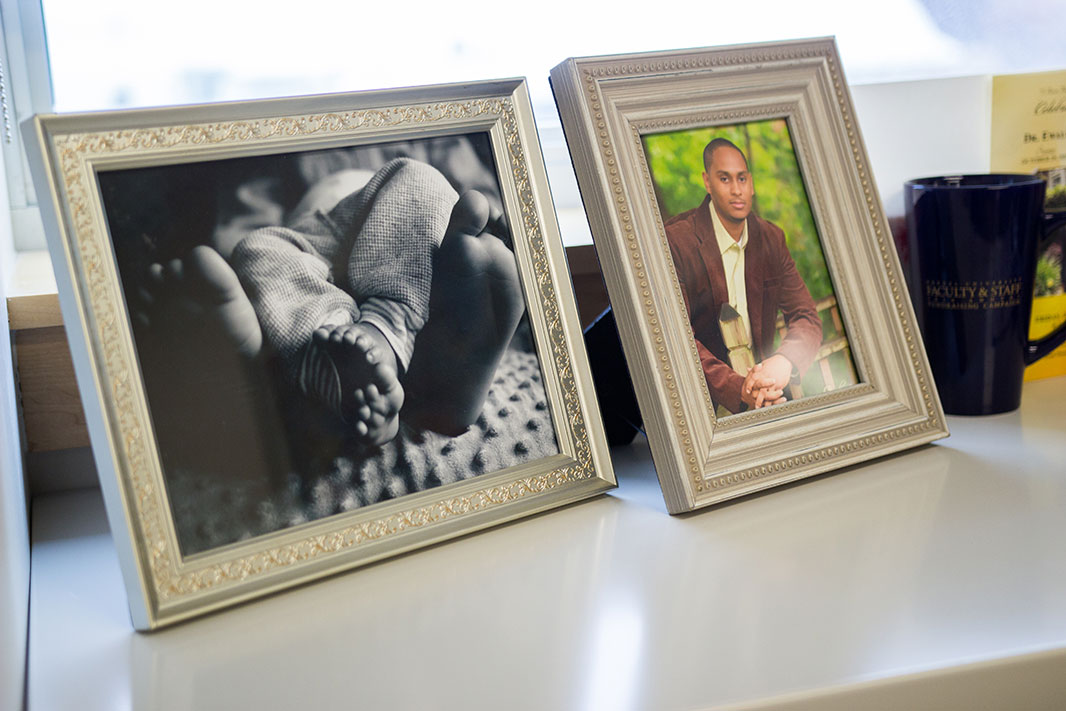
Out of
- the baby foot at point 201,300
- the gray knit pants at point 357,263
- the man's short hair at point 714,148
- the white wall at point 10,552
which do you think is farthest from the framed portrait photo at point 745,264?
the white wall at point 10,552

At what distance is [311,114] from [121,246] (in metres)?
0.16

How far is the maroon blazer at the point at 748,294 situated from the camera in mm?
686

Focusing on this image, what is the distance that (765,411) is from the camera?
0.69m

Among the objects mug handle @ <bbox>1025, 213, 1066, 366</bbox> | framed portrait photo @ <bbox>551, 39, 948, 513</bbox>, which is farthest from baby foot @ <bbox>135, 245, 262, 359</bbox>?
mug handle @ <bbox>1025, 213, 1066, 366</bbox>

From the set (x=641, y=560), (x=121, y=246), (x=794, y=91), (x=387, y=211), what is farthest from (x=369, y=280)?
(x=794, y=91)

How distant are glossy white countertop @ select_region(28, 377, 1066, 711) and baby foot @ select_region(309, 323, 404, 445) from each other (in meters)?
0.10

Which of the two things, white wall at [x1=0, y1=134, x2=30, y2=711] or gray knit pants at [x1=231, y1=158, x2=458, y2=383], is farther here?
gray knit pants at [x1=231, y1=158, x2=458, y2=383]

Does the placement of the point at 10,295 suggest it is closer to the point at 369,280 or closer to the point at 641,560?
the point at 369,280

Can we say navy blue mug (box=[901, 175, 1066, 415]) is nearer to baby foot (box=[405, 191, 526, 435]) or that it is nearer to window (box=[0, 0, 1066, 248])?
window (box=[0, 0, 1066, 248])

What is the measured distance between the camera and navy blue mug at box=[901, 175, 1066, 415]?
2.64 ft

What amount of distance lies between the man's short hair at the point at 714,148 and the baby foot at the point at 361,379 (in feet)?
1.01

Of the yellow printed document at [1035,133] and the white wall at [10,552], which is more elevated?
the yellow printed document at [1035,133]

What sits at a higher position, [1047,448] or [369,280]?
[369,280]

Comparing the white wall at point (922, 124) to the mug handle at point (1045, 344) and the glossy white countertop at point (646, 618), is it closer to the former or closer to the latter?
the mug handle at point (1045, 344)
